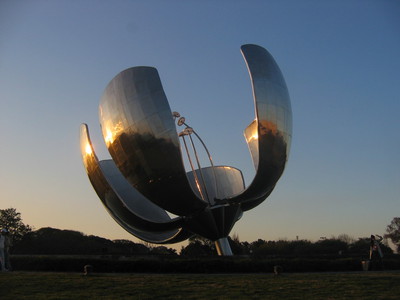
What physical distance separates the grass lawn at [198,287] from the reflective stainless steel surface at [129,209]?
21.0 feet

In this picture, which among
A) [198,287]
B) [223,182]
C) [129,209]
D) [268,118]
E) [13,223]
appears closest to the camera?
[198,287]

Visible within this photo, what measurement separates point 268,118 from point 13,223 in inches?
1434

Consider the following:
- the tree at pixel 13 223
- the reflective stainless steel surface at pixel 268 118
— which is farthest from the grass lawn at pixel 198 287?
the tree at pixel 13 223

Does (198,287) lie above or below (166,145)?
below

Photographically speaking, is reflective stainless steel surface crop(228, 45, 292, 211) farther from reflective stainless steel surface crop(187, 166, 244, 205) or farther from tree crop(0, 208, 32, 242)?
tree crop(0, 208, 32, 242)

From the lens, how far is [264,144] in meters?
16.2

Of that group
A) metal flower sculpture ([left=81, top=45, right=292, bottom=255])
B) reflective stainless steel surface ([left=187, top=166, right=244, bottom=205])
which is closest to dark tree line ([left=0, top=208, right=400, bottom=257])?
reflective stainless steel surface ([left=187, top=166, right=244, bottom=205])

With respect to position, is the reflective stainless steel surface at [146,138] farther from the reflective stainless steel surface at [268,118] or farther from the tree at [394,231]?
the tree at [394,231]

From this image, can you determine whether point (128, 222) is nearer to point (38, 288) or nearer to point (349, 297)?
point (38, 288)

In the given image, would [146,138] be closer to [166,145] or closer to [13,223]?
[166,145]

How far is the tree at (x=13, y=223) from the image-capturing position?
44594mm

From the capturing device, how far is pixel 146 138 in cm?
1556

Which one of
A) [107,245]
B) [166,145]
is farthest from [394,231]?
[166,145]

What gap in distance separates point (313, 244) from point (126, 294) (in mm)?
45799
